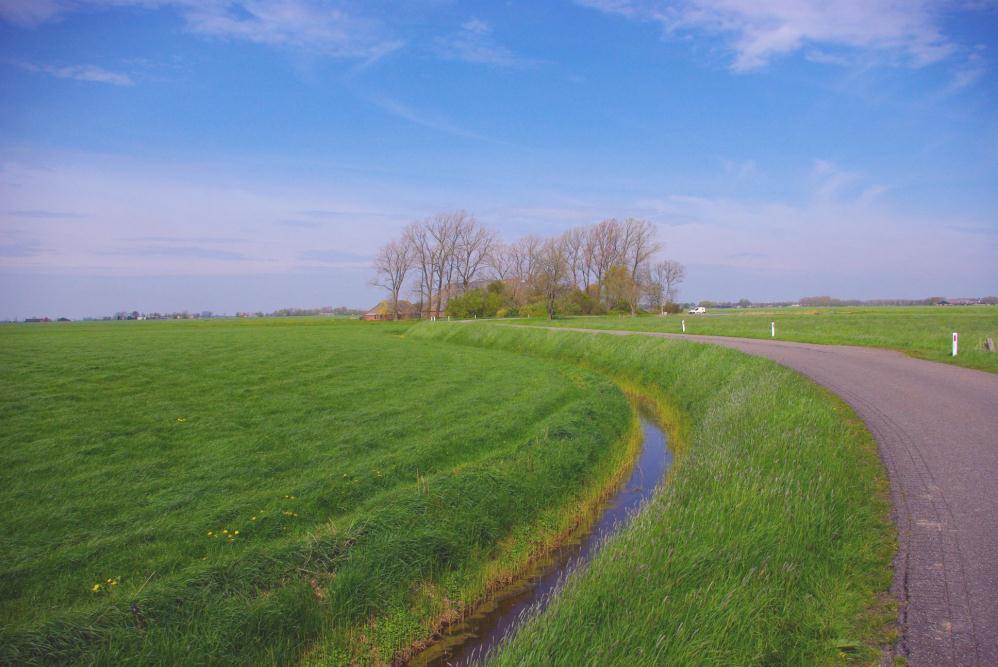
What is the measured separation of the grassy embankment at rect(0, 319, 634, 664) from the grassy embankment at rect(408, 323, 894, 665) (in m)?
2.43

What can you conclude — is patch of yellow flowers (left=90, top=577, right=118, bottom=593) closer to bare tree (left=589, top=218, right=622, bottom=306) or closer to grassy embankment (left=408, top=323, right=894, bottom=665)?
grassy embankment (left=408, top=323, right=894, bottom=665)

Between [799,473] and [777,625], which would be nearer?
[777,625]

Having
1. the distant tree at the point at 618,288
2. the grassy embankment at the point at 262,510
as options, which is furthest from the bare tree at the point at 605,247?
the grassy embankment at the point at 262,510

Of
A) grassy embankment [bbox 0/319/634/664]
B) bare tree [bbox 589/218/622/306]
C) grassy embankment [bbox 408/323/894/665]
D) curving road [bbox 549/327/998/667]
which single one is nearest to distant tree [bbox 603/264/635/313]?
bare tree [bbox 589/218/622/306]

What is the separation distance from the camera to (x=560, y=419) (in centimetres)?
1283

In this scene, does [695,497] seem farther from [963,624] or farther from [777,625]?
[963,624]

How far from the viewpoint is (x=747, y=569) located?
4.60 meters

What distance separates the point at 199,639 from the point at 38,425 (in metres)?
8.66

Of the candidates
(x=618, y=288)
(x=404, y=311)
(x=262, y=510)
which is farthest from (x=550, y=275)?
(x=262, y=510)

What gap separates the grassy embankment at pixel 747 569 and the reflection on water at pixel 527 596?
2.55 feet

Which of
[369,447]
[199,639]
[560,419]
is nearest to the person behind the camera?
[199,639]

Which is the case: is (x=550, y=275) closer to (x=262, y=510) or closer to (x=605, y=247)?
(x=605, y=247)

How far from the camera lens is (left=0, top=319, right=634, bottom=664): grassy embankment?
5160 millimetres

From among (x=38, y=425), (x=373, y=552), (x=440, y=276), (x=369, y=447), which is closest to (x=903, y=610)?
(x=373, y=552)
